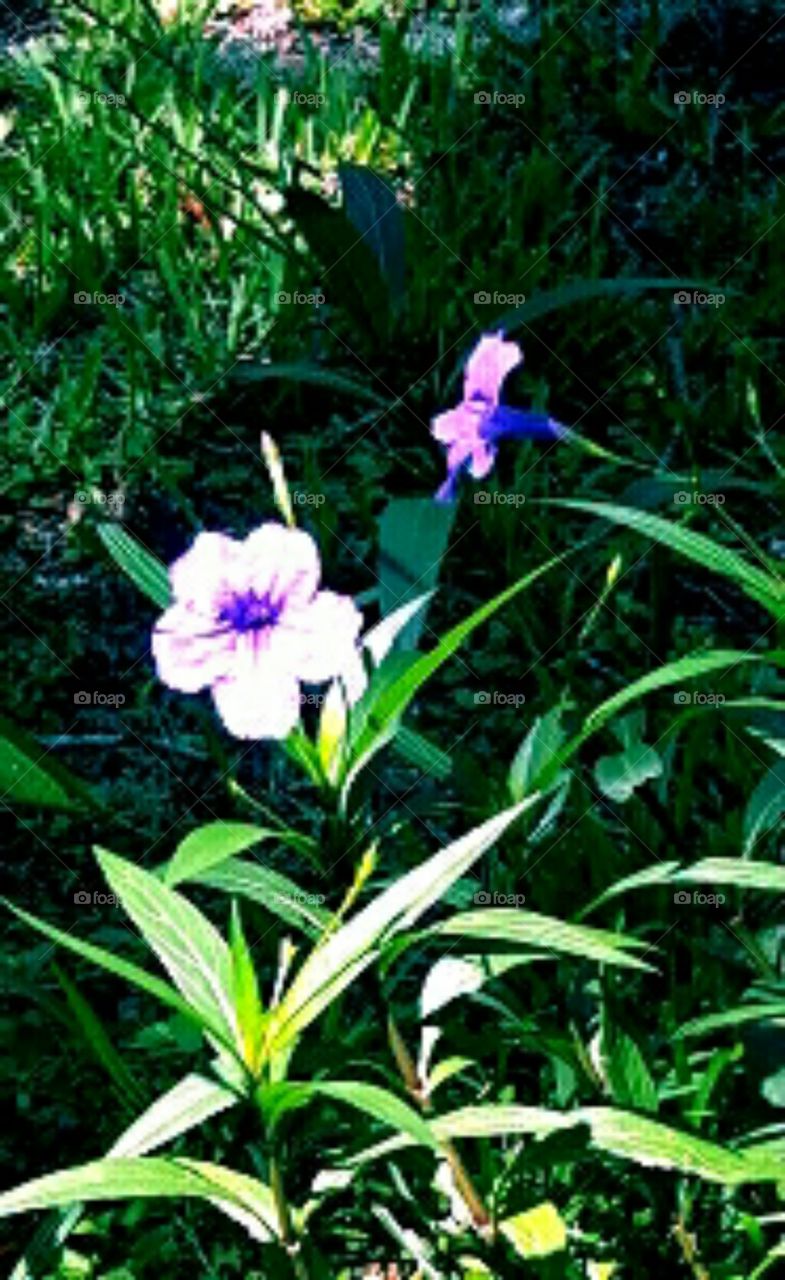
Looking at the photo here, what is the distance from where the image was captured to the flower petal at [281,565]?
5.26ft

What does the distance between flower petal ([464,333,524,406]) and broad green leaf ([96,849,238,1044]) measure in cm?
47

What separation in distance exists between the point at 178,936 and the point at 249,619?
22cm

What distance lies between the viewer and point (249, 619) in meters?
1.61

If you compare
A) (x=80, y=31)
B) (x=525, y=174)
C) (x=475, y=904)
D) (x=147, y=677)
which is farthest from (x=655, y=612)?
(x=80, y=31)

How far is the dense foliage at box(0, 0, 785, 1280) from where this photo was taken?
169 centimetres

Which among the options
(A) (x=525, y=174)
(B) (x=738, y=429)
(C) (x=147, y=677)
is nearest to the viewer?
(C) (x=147, y=677)

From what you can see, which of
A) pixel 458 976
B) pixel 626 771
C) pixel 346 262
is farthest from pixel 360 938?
pixel 346 262

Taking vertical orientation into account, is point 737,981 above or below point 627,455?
below

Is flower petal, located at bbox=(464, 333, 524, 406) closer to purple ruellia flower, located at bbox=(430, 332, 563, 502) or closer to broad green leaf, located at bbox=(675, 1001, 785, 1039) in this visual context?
purple ruellia flower, located at bbox=(430, 332, 563, 502)

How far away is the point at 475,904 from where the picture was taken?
2207mm

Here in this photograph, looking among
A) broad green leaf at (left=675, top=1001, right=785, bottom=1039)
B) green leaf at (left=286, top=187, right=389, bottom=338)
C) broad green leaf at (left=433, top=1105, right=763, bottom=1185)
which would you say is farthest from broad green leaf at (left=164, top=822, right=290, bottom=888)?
green leaf at (left=286, top=187, right=389, bottom=338)

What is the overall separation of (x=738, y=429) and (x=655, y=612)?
626 millimetres

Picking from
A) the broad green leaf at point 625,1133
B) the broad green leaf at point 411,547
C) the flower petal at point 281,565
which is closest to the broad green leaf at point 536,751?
the broad green leaf at point 411,547

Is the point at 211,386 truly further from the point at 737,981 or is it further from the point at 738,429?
the point at 737,981
